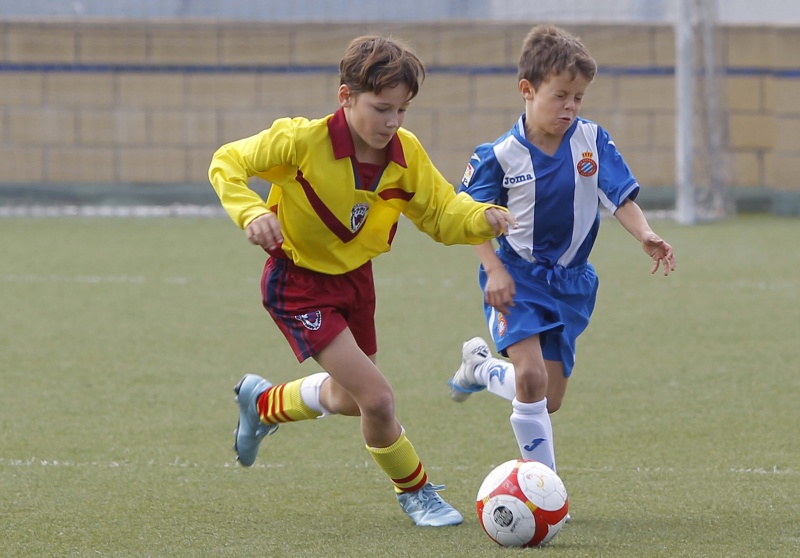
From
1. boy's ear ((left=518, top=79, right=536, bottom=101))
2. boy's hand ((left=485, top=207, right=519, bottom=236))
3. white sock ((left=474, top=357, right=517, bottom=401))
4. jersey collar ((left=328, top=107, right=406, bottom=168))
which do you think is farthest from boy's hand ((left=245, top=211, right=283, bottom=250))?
white sock ((left=474, top=357, right=517, bottom=401))

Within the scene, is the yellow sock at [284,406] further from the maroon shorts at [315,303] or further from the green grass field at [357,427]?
the maroon shorts at [315,303]

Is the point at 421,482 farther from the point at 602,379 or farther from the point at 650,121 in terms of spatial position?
the point at 650,121

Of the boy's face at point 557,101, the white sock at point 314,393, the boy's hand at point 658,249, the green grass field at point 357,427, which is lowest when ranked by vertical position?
the green grass field at point 357,427

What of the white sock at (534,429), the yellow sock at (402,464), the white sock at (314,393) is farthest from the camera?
the white sock at (314,393)

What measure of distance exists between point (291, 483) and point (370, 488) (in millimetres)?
267

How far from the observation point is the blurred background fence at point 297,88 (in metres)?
13.6

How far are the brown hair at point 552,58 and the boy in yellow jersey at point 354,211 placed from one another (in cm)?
48

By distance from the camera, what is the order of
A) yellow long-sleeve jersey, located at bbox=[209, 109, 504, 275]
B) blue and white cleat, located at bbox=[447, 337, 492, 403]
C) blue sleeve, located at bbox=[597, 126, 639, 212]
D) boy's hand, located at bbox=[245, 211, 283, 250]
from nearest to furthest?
boy's hand, located at bbox=[245, 211, 283, 250] → yellow long-sleeve jersey, located at bbox=[209, 109, 504, 275] → blue sleeve, located at bbox=[597, 126, 639, 212] → blue and white cleat, located at bbox=[447, 337, 492, 403]

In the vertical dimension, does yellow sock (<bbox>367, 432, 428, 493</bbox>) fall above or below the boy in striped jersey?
below

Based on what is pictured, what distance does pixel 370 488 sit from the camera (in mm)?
4105

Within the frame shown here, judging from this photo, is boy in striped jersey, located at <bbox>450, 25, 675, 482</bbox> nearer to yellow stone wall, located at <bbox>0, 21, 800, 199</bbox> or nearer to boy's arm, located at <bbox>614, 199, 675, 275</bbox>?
boy's arm, located at <bbox>614, 199, 675, 275</bbox>

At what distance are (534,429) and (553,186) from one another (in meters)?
0.78

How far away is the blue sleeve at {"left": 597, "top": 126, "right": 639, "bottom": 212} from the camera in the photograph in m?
3.94

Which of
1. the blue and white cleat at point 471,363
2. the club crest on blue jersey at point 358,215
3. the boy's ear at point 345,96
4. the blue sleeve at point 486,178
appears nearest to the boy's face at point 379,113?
the boy's ear at point 345,96
